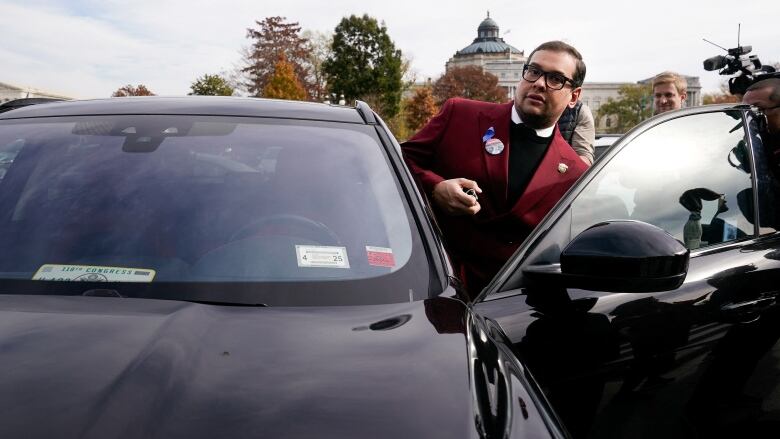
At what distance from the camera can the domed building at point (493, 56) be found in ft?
384

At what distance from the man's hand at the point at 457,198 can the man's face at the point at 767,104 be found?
4.27 ft

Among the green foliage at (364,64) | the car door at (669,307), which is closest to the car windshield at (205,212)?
the car door at (669,307)

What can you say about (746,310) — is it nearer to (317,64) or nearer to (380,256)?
(380,256)

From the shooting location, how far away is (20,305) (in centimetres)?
150

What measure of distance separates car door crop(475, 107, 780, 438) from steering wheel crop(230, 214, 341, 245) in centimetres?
44

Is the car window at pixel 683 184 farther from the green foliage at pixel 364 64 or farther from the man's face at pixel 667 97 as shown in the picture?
the green foliage at pixel 364 64

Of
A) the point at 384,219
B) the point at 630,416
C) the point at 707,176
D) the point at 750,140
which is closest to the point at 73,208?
the point at 384,219

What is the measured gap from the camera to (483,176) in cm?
287

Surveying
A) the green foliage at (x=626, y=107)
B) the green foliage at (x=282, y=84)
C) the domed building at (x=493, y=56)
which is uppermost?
the domed building at (x=493, y=56)

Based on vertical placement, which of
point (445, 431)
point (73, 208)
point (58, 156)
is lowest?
point (445, 431)

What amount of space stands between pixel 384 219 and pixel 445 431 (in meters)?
0.84

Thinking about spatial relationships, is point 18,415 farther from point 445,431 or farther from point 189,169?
point 189,169

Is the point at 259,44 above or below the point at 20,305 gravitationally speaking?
above

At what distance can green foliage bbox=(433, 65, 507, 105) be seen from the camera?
80312 millimetres
